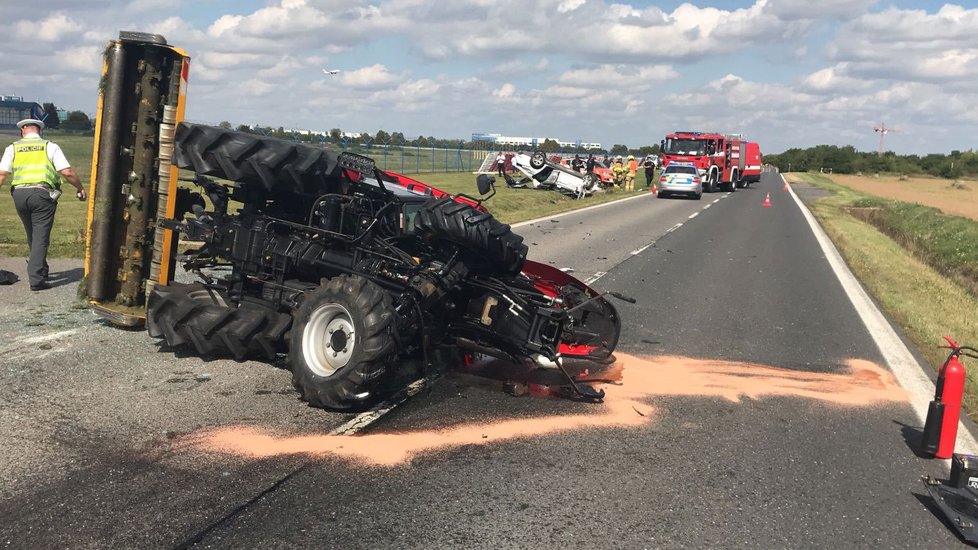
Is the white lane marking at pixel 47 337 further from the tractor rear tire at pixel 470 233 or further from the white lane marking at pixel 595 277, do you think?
the white lane marking at pixel 595 277

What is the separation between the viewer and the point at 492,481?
4.27 m

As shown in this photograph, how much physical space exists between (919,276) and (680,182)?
2066cm

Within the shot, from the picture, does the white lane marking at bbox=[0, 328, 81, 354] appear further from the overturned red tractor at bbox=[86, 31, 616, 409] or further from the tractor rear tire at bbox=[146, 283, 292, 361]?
the tractor rear tire at bbox=[146, 283, 292, 361]

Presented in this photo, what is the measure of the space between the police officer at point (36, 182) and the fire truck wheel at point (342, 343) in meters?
4.77

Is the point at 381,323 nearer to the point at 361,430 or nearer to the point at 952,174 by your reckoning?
the point at 361,430

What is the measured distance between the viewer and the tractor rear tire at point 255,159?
5.85m

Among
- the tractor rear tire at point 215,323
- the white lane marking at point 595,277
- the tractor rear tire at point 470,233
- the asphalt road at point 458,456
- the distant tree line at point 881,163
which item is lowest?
the asphalt road at point 458,456

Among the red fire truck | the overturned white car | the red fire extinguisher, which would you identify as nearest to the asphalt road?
the red fire extinguisher

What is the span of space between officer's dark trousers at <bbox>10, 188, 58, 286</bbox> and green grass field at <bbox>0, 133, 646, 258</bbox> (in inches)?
102

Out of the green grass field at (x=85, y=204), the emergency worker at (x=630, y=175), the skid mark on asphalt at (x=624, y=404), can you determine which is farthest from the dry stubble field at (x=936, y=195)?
the skid mark on asphalt at (x=624, y=404)

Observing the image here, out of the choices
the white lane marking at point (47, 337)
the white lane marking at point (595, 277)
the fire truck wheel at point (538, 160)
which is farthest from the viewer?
the fire truck wheel at point (538, 160)

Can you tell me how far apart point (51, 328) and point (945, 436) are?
712 cm

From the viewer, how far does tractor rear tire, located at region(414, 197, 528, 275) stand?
5.43m

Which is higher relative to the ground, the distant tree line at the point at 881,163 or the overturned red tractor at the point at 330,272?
the distant tree line at the point at 881,163
